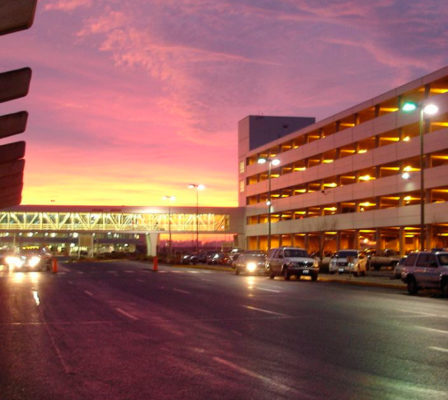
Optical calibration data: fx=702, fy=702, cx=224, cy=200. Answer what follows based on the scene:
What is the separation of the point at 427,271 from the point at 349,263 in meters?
17.7

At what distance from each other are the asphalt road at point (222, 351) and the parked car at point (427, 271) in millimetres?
6058

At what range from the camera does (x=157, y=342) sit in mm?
13297

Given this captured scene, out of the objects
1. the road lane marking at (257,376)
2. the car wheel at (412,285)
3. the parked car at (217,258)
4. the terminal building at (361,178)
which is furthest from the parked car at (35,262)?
the road lane marking at (257,376)

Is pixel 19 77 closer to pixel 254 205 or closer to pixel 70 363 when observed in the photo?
pixel 70 363

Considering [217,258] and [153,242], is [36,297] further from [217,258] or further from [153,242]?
[153,242]

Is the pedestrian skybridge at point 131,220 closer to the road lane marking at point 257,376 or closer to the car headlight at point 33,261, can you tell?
the car headlight at point 33,261

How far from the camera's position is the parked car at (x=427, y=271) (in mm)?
28234

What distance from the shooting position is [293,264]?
41000 millimetres

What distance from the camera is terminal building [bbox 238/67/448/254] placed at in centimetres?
6712

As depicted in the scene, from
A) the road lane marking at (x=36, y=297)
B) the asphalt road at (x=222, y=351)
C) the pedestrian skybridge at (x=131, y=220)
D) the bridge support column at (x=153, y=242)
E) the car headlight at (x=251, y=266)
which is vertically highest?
the pedestrian skybridge at (x=131, y=220)

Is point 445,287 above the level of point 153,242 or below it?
below

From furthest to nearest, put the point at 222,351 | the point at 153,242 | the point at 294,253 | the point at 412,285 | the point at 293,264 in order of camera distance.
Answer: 1. the point at 153,242
2. the point at 294,253
3. the point at 293,264
4. the point at 412,285
5. the point at 222,351

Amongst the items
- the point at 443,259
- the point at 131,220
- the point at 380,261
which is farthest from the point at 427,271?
the point at 131,220

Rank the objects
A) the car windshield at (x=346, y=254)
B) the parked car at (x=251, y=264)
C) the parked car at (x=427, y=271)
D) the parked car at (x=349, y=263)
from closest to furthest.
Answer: the parked car at (x=427, y=271)
the parked car at (x=349, y=263)
the car windshield at (x=346, y=254)
the parked car at (x=251, y=264)
